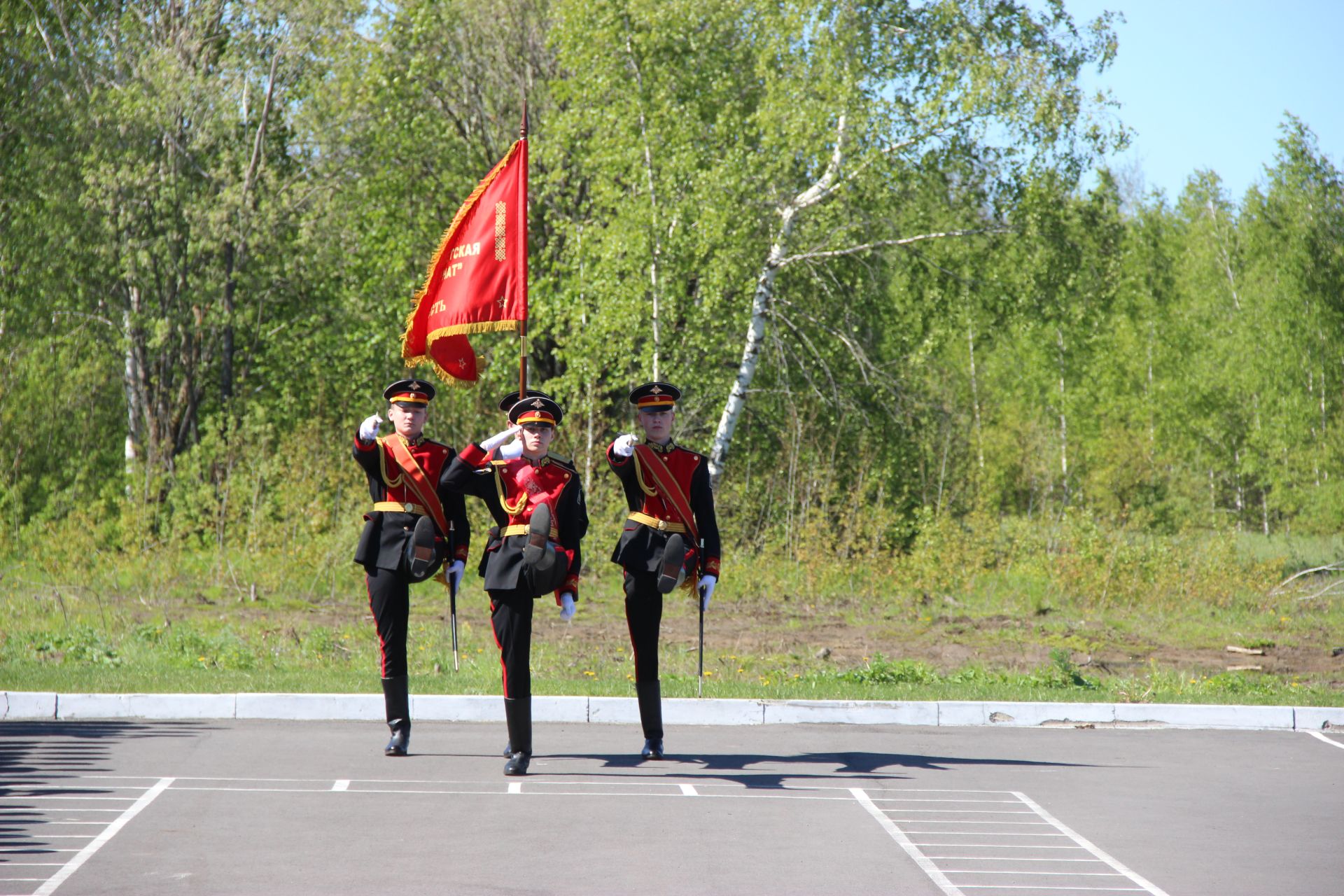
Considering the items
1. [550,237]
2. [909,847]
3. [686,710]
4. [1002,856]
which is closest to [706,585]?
[686,710]

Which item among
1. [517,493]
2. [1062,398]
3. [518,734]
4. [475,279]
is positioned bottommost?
[518,734]

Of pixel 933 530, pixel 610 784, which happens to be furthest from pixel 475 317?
pixel 933 530

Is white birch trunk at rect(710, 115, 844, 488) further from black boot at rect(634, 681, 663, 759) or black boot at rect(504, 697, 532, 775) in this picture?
black boot at rect(504, 697, 532, 775)

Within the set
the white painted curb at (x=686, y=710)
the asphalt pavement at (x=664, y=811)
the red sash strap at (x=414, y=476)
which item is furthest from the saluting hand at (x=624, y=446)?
the white painted curb at (x=686, y=710)

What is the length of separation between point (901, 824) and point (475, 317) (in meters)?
4.53

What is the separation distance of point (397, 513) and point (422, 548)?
324 millimetres

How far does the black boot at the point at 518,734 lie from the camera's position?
8.48 metres

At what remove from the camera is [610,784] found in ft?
27.2

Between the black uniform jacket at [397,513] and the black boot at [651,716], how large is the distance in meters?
1.41

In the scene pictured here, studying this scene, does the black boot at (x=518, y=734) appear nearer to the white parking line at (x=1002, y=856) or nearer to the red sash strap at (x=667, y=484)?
the red sash strap at (x=667, y=484)

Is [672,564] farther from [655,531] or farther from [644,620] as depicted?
[644,620]

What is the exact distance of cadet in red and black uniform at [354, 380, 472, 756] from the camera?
894 centimetres

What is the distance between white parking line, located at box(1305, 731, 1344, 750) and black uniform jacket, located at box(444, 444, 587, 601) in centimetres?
569

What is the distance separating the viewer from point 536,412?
857 centimetres
